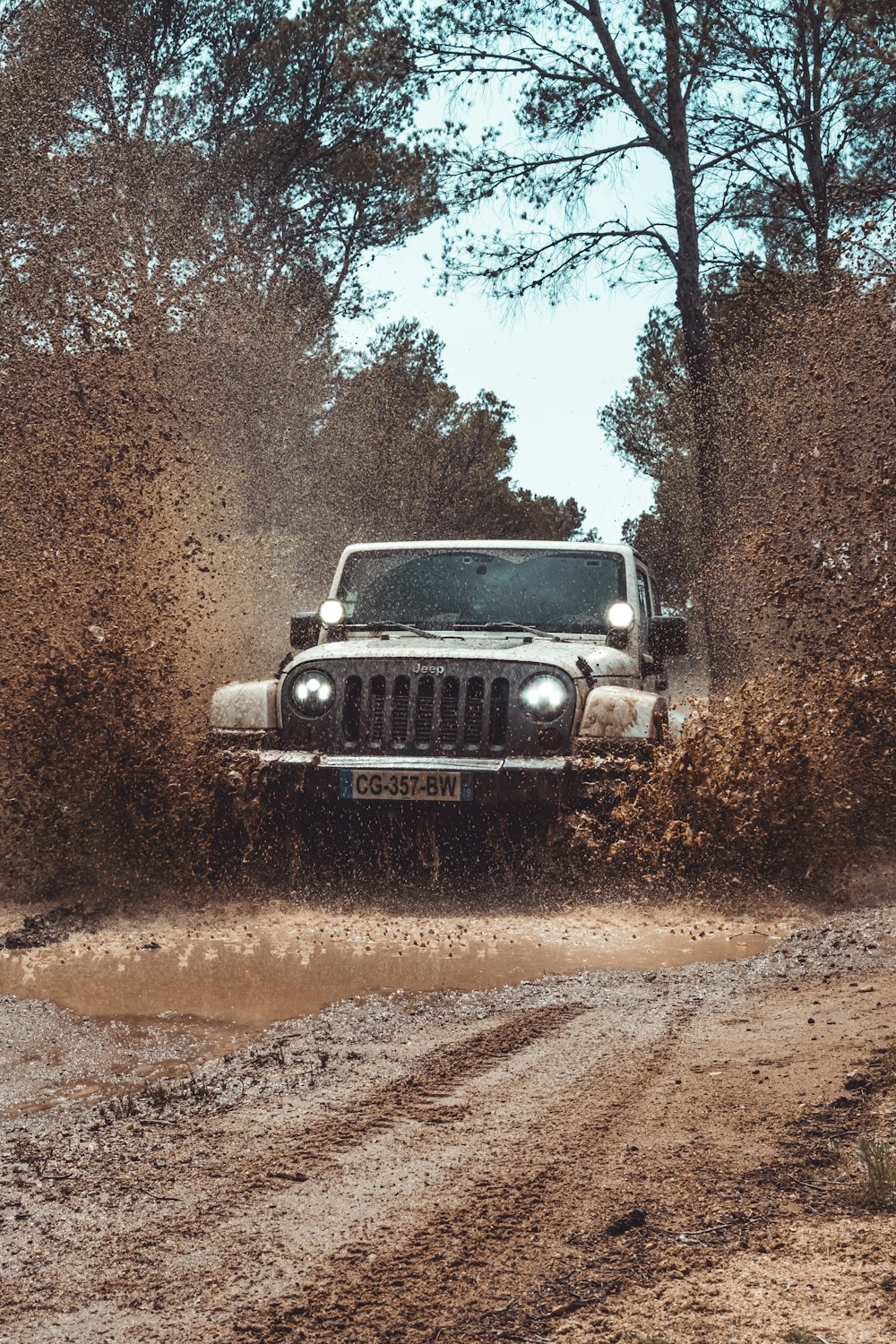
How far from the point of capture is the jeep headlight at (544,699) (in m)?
6.56

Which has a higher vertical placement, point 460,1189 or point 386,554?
point 386,554

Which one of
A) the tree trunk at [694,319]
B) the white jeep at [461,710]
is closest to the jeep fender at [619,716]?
the white jeep at [461,710]

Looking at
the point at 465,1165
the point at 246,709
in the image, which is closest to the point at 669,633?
the point at 246,709

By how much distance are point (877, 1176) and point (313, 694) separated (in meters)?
4.50

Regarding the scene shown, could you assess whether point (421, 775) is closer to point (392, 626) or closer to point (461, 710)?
point (461, 710)

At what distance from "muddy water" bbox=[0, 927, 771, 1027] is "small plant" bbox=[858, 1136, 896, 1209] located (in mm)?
2181

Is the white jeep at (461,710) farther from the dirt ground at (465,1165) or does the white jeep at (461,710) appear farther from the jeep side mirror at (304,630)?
the dirt ground at (465,1165)

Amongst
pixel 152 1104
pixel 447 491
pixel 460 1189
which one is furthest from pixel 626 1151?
pixel 447 491

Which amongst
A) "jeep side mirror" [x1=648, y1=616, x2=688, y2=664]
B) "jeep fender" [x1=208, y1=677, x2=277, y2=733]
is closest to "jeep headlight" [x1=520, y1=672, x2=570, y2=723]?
"jeep side mirror" [x1=648, y1=616, x2=688, y2=664]

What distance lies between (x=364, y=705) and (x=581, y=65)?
Answer: 39.6 feet

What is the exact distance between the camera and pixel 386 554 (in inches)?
325

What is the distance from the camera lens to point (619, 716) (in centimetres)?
649

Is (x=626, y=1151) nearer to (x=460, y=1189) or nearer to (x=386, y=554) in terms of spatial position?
(x=460, y=1189)

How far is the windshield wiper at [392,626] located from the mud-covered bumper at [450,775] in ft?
3.46
